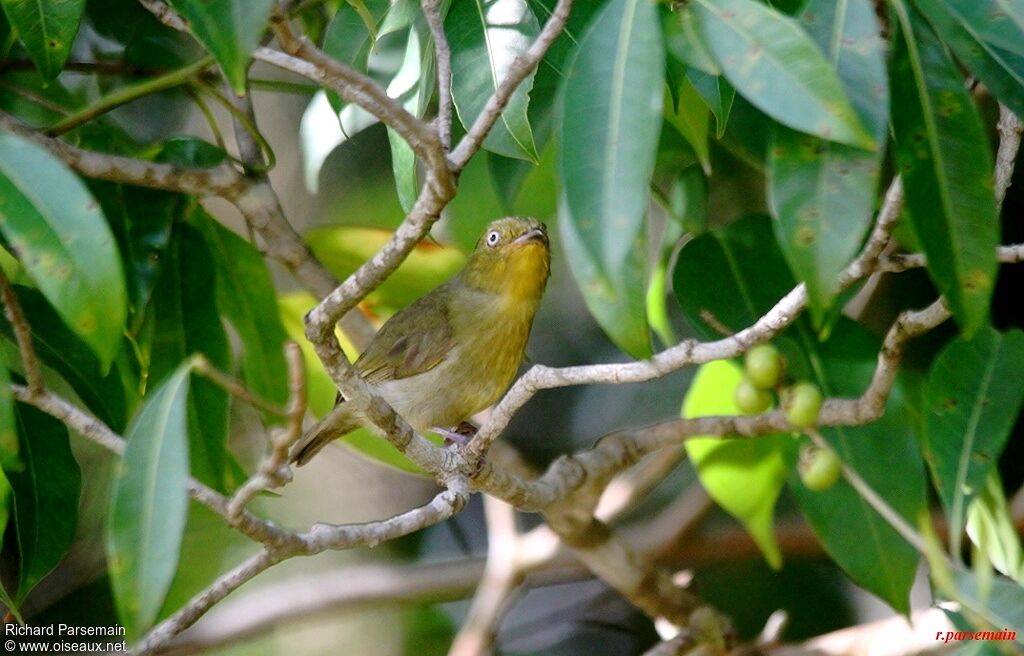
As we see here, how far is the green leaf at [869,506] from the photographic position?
259cm

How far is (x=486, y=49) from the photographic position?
220 cm

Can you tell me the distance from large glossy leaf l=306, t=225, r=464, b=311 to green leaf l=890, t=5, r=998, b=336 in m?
2.19

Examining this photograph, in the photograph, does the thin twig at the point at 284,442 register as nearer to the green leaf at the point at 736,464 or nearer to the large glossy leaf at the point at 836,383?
the large glossy leaf at the point at 836,383

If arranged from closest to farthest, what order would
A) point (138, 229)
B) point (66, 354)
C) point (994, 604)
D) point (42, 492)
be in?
point (994, 604) → point (42, 492) → point (66, 354) → point (138, 229)

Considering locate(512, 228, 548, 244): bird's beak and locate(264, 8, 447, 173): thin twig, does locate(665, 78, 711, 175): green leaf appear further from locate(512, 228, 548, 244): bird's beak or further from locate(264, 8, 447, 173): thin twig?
locate(264, 8, 447, 173): thin twig

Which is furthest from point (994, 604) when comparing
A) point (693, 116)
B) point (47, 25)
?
point (47, 25)

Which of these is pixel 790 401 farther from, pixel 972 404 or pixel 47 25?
pixel 47 25

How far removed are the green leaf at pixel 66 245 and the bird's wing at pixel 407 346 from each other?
188cm

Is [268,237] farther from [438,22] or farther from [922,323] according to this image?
[922,323]

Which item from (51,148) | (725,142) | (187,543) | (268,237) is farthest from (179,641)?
(725,142)

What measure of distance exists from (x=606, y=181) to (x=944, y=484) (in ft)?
3.74

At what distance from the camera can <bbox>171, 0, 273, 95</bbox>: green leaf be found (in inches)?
56.9

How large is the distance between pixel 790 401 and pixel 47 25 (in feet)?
5.30

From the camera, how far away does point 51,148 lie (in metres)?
2.45
